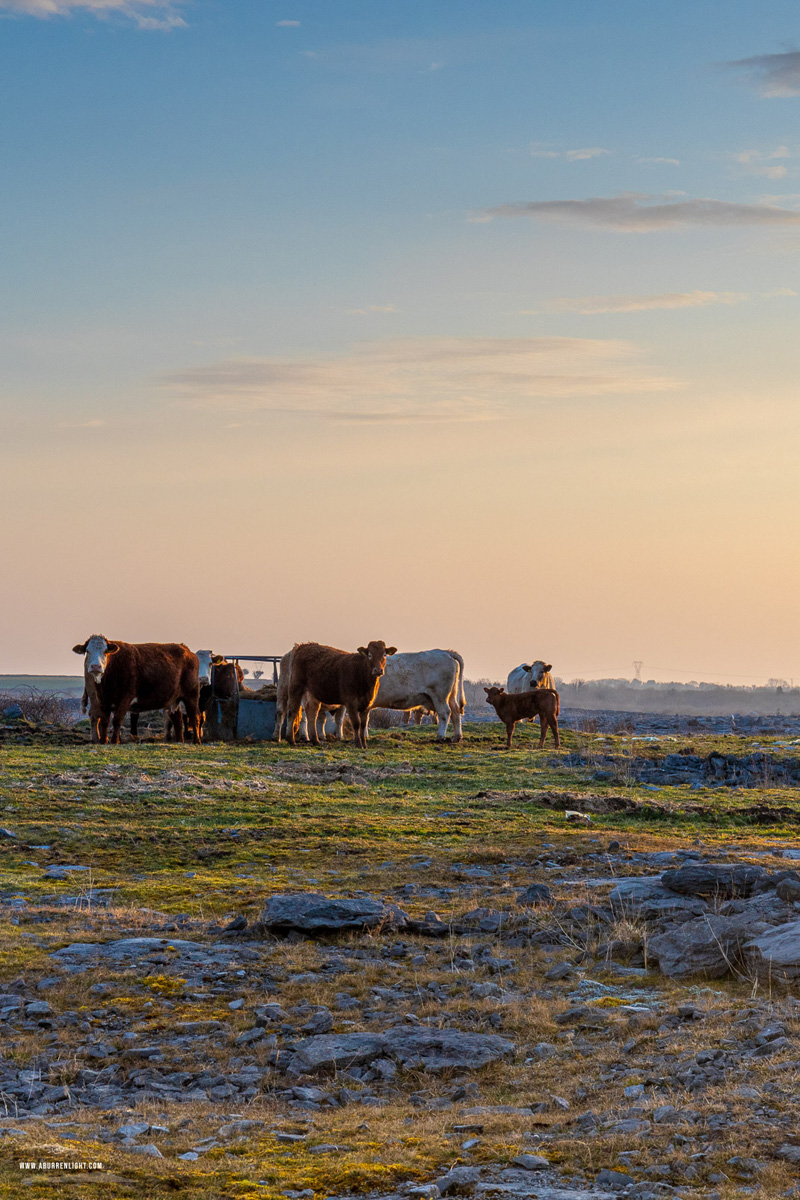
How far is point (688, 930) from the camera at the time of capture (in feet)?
33.6

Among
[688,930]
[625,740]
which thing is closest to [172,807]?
[688,930]

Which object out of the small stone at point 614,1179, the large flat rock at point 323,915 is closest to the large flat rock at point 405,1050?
the small stone at point 614,1179

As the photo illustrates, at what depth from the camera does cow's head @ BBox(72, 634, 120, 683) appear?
2861 centimetres

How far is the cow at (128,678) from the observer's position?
29.0m

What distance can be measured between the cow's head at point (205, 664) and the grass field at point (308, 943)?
21.1ft

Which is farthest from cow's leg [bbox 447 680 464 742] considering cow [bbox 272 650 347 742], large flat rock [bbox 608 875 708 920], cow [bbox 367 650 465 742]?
large flat rock [bbox 608 875 708 920]

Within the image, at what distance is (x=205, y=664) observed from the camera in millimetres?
33000

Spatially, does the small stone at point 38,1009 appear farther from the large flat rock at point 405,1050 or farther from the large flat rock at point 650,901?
the large flat rock at point 650,901

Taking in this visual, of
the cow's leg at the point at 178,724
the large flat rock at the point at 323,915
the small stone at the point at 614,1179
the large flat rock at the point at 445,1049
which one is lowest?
the large flat rock at the point at 445,1049

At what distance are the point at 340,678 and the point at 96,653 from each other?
606 cm

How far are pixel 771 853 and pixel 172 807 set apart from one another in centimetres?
859

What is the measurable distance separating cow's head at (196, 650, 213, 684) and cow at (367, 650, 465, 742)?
19.6ft

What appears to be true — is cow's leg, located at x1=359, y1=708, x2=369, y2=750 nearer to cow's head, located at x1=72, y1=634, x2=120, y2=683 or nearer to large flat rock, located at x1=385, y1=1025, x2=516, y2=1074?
cow's head, located at x1=72, y1=634, x2=120, y2=683

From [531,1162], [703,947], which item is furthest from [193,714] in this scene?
[531,1162]
